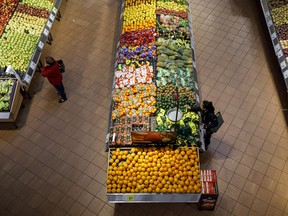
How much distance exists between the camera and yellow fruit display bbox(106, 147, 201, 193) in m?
5.76

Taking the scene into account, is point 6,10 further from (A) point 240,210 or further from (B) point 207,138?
(A) point 240,210

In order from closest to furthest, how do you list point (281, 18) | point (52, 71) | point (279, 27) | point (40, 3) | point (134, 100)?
point (134, 100)
point (52, 71)
point (279, 27)
point (281, 18)
point (40, 3)

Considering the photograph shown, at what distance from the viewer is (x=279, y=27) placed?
8.47 metres

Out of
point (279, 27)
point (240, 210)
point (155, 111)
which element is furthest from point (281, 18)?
point (240, 210)

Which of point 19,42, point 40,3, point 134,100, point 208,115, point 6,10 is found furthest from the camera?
point 40,3

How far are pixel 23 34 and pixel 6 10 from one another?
1.14 m

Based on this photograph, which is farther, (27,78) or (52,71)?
(27,78)

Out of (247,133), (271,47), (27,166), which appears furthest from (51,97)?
(271,47)

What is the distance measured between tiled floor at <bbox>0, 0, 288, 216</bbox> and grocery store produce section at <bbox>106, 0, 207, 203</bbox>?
2.74 ft

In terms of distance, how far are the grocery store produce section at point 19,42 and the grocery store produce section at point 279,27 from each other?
6.58 metres

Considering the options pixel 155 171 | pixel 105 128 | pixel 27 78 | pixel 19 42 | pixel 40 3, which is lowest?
pixel 105 128

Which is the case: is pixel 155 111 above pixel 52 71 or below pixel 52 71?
below

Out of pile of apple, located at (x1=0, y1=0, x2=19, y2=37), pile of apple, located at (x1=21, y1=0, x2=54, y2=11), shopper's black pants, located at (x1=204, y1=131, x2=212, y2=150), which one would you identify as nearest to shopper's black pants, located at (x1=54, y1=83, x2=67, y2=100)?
pile of apple, located at (x1=0, y1=0, x2=19, y2=37)

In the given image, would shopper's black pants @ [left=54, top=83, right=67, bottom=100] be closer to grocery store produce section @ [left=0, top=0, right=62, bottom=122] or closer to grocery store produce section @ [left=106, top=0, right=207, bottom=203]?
grocery store produce section @ [left=0, top=0, right=62, bottom=122]
